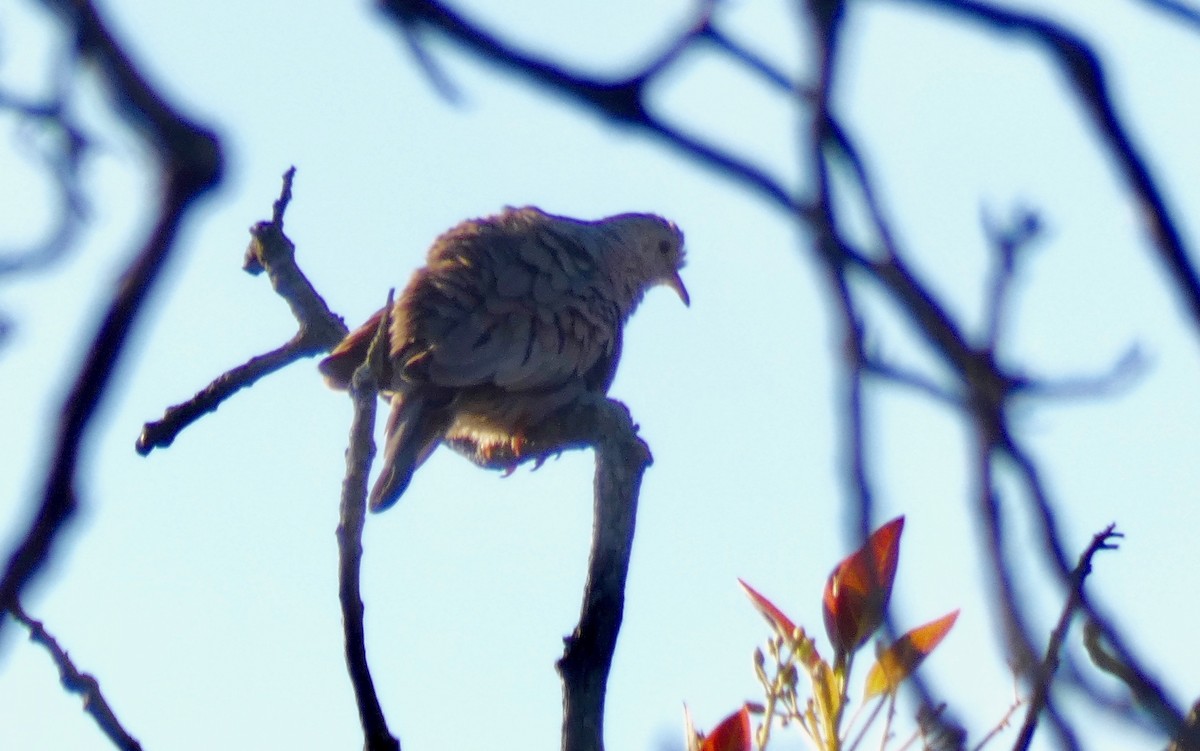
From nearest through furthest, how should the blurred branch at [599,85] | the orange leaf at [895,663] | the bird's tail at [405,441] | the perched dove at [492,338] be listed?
the blurred branch at [599,85]
the orange leaf at [895,663]
the bird's tail at [405,441]
the perched dove at [492,338]

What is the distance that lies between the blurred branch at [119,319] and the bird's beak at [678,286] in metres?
5.99

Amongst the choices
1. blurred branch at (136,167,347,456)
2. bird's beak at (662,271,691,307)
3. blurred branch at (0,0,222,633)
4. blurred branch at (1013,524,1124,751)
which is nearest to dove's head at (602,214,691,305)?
bird's beak at (662,271,691,307)

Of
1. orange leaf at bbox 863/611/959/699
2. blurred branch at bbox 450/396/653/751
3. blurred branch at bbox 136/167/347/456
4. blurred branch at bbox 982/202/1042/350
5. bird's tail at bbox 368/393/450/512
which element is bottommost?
bird's tail at bbox 368/393/450/512

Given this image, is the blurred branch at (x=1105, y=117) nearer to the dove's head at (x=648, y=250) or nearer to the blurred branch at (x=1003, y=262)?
the blurred branch at (x=1003, y=262)

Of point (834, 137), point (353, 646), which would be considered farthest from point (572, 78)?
point (353, 646)

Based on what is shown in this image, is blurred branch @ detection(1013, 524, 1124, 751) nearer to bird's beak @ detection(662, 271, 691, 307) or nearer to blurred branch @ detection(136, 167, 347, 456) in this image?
blurred branch @ detection(136, 167, 347, 456)

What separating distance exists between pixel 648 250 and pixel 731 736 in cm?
412

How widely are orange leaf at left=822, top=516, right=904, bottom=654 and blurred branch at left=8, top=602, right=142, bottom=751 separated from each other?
126 cm

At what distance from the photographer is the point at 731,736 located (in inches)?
122

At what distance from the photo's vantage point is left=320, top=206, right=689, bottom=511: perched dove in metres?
5.10

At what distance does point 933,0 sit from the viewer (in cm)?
146

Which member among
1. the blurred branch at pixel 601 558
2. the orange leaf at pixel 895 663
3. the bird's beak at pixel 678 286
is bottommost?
the bird's beak at pixel 678 286

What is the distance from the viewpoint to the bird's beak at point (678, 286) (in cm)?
724

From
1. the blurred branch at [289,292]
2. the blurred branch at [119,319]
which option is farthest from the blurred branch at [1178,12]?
the blurred branch at [289,292]
